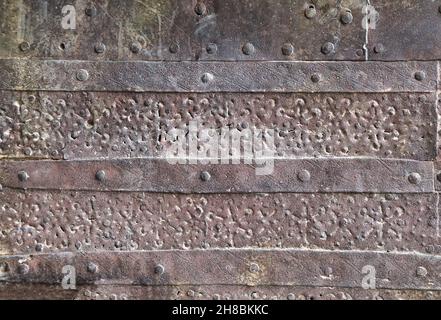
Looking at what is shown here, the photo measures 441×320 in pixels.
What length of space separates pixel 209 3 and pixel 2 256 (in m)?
1.05

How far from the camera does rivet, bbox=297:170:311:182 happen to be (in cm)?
170

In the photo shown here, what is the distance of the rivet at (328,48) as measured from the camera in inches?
66.1

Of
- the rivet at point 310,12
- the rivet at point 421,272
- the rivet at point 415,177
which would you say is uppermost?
the rivet at point 310,12

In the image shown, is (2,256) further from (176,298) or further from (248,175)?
(248,175)

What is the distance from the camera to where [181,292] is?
1763mm

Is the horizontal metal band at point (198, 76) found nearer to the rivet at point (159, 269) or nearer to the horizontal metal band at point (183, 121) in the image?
the horizontal metal band at point (183, 121)

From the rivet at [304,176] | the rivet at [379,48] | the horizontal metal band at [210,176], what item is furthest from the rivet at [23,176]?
the rivet at [379,48]

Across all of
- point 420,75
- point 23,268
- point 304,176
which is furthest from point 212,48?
point 23,268

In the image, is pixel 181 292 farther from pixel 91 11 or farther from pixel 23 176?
pixel 91 11

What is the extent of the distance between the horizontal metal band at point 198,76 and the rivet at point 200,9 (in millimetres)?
157

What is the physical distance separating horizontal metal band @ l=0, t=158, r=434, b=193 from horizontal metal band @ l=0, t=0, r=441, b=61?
34 centimetres

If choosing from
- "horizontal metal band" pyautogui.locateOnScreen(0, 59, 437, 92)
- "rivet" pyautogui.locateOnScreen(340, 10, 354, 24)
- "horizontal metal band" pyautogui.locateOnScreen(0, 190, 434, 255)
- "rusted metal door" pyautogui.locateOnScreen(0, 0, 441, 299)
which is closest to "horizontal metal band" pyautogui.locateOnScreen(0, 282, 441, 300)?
"rusted metal door" pyautogui.locateOnScreen(0, 0, 441, 299)

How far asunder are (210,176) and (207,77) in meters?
0.32

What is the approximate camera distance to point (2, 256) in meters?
1.74
